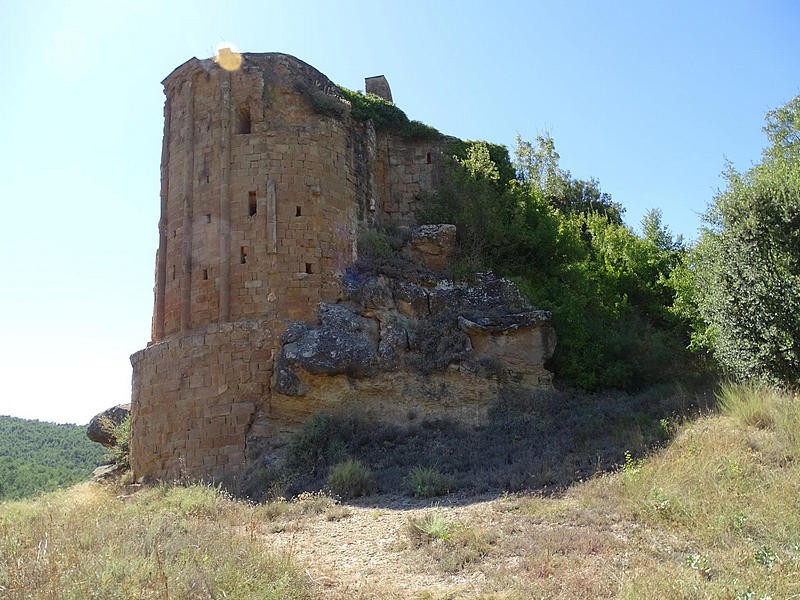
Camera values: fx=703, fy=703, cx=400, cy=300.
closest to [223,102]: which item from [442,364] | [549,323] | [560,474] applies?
[442,364]

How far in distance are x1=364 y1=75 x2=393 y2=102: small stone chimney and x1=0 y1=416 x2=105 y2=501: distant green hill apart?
2062 centimetres

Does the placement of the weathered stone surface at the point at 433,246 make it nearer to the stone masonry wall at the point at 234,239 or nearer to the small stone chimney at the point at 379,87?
the stone masonry wall at the point at 234,239

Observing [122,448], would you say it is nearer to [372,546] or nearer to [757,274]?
[372,546]

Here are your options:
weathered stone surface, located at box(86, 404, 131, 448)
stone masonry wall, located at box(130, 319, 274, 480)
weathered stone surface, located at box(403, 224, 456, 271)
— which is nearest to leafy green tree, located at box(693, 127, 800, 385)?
weathered stone surface, located at box(403, 224, 456, 271)

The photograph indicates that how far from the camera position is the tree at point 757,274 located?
12.6 m

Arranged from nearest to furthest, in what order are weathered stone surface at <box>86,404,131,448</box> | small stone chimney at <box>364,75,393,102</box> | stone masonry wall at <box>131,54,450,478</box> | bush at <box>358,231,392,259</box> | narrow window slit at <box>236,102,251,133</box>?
stone masonry wall at <box>131,54,450,478</box> → narrow window slit at <box>236,102,251,133</box> → bush at <box>358,231,392,259</box> → weathered stone surface at <box>86,404,131,448</box> → small stone chimney at <box>364,75,393,102</box>

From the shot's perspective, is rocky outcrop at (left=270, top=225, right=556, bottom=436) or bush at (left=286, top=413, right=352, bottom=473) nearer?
bush at (left=286, top=413, right=352, bottom=473)

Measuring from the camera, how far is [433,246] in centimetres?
1781

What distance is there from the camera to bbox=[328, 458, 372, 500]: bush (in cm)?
1136

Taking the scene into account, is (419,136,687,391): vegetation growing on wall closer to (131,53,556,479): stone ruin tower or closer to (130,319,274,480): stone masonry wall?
(131,53,556,479): stone ruin tower

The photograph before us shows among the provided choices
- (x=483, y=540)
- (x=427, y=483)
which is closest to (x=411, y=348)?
(x=427, y=483)

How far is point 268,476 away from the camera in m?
13.0

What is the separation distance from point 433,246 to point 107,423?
34.4 ft

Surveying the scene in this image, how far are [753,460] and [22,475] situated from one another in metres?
35.3
